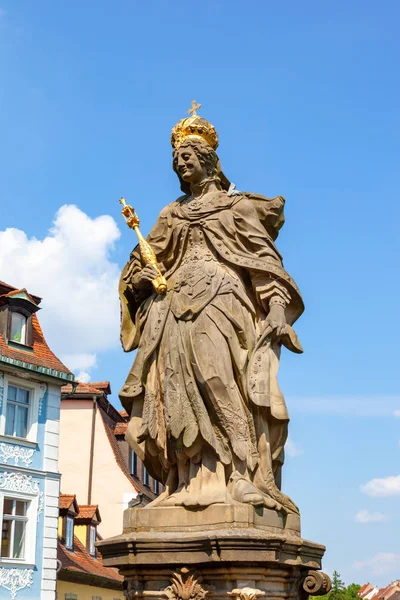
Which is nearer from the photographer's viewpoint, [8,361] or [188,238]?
[188,238]

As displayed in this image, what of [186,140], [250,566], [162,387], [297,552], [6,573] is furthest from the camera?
[6,573]

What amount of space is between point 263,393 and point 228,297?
2.71ft

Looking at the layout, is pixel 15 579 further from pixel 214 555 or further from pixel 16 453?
pixel 214 555

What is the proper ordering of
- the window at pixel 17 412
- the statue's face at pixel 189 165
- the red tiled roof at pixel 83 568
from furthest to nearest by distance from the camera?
the red tiled roof at pixel 83 568 < the window at pixel 17 412 < the statue's face at pixel 189 165

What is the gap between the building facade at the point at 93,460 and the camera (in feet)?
108

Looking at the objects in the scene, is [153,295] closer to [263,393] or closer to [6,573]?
[263,393]

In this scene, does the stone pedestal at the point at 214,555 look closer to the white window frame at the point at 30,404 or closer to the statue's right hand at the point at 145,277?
the statue's right hand at the point at 145,277

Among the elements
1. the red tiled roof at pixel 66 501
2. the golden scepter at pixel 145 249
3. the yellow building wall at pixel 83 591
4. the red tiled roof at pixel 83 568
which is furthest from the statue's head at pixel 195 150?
the red tiled roof at pixel 66 501

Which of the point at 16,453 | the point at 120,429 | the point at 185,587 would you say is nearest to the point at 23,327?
the point at 16,453

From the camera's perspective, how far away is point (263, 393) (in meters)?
6.80

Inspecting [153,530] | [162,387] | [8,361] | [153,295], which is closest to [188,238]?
[153,295]

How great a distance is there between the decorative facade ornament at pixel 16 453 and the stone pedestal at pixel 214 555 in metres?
18.2

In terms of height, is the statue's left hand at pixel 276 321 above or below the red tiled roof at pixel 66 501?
below

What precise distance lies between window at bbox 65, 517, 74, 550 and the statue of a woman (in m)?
22.3
